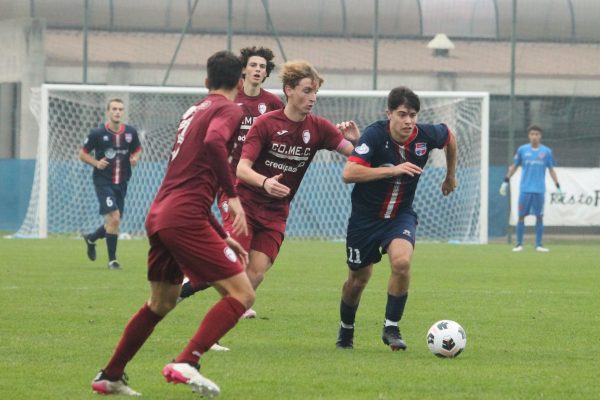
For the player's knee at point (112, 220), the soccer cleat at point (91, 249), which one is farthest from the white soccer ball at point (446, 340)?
the soccer cleat at point (91, 249)

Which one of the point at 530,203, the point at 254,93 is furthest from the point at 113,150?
the point at 530,203

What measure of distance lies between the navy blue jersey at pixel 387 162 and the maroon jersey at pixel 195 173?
Result: 240 centimetres

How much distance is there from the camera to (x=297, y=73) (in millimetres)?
8820

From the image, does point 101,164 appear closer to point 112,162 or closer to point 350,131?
point 112,162

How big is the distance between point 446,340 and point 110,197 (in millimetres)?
8978

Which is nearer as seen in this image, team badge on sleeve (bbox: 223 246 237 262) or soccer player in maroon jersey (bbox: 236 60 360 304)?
team badge on sleeve (bbox: 223 246 237 262)

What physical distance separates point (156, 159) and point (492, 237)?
7028mm

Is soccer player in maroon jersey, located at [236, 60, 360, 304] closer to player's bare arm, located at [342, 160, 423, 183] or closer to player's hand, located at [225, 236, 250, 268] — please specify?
player's bare arm, located at [342, 160, 423, 183]

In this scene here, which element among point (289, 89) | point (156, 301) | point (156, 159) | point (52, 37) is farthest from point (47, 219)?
point (156, 301)

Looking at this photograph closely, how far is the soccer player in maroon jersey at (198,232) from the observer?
6.44 meters

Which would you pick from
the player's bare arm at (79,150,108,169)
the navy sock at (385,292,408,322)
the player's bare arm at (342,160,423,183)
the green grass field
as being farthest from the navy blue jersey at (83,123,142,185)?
the navy sock at (385,292,408,322)

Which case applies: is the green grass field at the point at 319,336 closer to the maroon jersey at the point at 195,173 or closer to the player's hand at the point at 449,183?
the maroon jersey at the point at 195,173

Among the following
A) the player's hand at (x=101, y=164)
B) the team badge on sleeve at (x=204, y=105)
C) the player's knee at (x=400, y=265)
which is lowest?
the player's knee at (x=400, y=265)

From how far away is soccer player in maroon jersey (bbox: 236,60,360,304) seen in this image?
8914 mm
